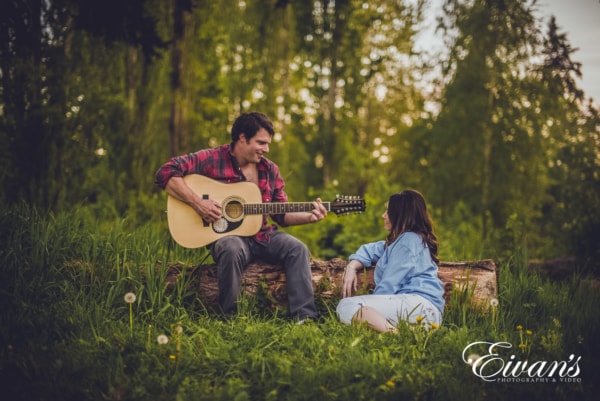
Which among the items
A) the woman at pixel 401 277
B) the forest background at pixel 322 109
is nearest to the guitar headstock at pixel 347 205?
the woman at pixel 401 277

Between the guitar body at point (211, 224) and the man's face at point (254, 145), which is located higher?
the man's face at point (254, 145)

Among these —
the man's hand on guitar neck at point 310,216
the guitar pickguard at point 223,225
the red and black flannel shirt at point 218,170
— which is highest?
the red and black flannel shirt at point 218,170

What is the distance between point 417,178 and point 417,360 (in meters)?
10.5

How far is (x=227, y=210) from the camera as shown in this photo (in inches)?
170

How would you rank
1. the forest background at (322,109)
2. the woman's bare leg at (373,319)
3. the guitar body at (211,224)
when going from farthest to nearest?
the forest background at (322,109)
the guitar body at (211,224)
the woman's bare leg at (373,319)

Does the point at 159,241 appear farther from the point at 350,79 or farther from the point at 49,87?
the point at 350,79

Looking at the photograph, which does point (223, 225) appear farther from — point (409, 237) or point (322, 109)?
point (322, 109)

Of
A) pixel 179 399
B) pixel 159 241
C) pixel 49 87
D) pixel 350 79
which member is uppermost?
pixel 350 79

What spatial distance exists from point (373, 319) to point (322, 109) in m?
10.6

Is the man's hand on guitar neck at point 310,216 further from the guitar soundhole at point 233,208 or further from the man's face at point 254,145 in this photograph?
the man's face at point 254,145

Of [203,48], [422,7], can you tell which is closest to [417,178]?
[422,7]

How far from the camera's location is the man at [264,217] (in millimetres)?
3957

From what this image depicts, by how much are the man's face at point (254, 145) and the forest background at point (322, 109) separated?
1266 millimetres

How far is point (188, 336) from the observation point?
11.8 feet
